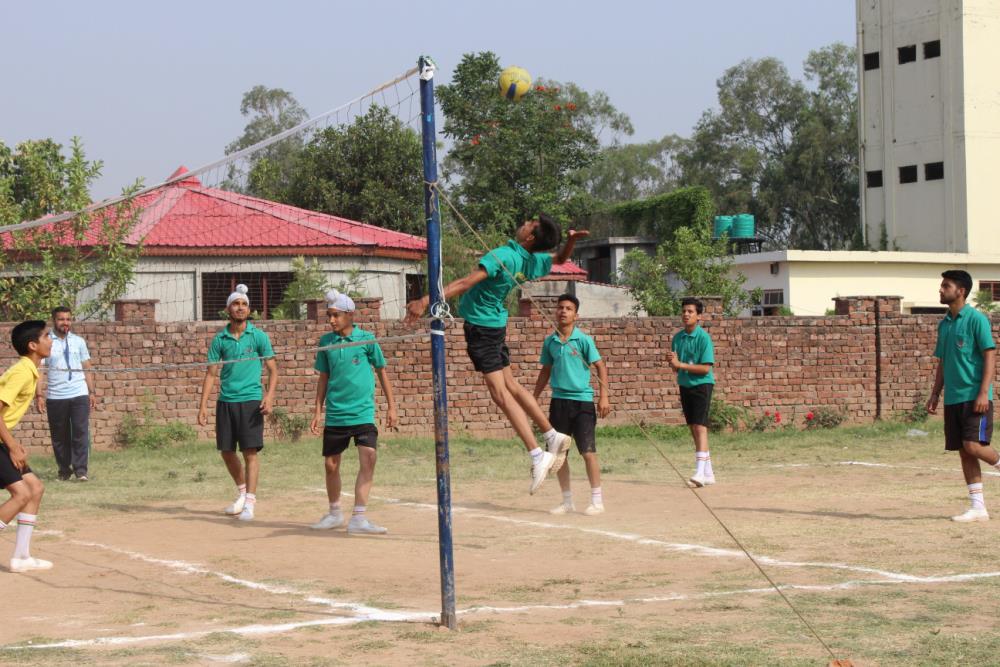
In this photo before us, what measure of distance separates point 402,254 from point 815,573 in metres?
18.3

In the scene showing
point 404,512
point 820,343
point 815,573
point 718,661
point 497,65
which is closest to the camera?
point 718,661

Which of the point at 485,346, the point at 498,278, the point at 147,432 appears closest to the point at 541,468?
the point at 485,346

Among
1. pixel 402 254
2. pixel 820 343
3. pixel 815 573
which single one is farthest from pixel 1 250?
pixel 815 573

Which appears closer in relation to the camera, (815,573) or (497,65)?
(815,573)

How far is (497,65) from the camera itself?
3919cm

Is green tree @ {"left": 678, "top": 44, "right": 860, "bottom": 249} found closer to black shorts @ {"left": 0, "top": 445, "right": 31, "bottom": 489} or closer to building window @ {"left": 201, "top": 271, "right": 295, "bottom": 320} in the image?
building window @ {"left": 201, "top": 271, "right": 295, "bottom": 320}

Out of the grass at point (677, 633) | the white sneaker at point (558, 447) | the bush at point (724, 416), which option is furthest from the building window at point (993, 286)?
the white sneaker at point (558, 447)

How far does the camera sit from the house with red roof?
23953 mm

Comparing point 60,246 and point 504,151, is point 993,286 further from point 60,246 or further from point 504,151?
point 60,246

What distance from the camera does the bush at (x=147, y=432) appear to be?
17156 mm

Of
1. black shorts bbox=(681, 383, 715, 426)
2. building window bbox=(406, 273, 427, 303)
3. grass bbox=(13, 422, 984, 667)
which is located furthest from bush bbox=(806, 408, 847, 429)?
grass bbox=(13, 422, 984, 667)

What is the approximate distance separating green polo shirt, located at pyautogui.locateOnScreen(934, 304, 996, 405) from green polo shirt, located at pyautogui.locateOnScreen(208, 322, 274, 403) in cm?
580

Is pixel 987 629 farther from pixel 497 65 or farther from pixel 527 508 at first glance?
pixel 497 65

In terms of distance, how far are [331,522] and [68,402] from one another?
517 cm
